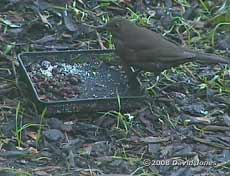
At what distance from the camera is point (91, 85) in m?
5.65

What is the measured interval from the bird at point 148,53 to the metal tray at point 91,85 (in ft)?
0.58

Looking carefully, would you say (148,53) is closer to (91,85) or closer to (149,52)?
(149,52)

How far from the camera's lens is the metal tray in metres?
5.25

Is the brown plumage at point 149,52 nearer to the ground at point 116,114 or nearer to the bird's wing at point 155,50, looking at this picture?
the bird's wing at point 155,50

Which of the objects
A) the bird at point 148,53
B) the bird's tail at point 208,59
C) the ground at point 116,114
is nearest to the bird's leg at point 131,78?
the bird at point 148,53

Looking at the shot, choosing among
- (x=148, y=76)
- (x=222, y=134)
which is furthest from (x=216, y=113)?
(x=148, y=76)

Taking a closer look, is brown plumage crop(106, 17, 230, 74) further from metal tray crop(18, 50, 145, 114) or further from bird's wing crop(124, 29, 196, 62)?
metal tray crop(18, 50, 145, 114)

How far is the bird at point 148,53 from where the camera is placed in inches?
217

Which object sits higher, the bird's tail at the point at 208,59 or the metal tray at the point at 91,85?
the bird's tail at the point at 208,59

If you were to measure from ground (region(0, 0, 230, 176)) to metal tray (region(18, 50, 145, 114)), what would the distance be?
0.07m

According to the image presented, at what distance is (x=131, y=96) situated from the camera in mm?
5434

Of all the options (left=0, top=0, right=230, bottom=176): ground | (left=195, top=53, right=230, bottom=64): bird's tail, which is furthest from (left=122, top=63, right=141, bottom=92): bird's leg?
(left=195, top=53, right=230, bottom=64): bird's tail

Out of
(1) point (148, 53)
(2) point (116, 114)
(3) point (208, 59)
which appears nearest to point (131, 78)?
(1) point (148, 53)

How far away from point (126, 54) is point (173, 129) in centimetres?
63
